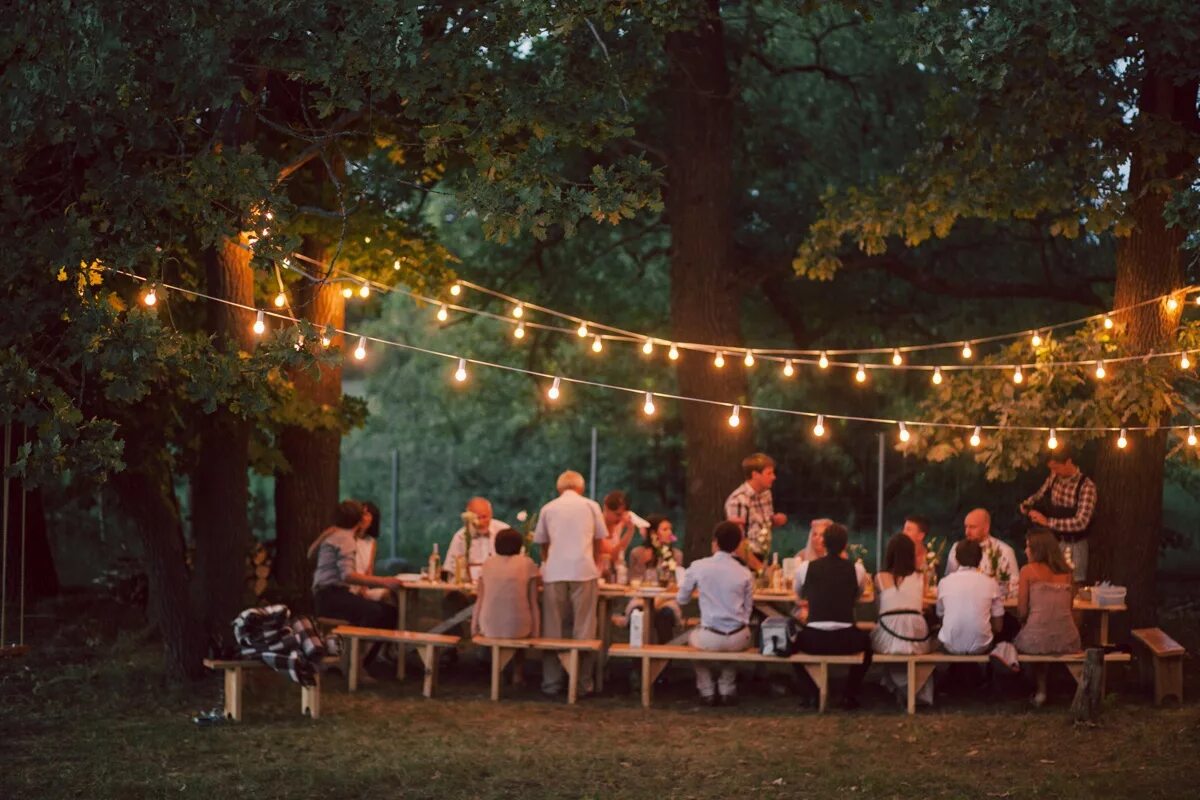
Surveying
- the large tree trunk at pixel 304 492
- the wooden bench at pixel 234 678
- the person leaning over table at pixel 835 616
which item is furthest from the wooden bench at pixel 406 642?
the person leaning over table at pixel 835 616

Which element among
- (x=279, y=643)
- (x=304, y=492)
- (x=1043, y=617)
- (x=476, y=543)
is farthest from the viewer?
(x=304, y=492)

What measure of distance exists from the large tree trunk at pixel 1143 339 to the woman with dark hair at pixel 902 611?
2.31 metres

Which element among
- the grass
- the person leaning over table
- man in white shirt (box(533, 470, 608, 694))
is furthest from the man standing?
the person leaning over table

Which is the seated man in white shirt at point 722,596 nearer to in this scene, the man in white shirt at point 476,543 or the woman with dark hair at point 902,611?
the woman with dark hair at point 902,611

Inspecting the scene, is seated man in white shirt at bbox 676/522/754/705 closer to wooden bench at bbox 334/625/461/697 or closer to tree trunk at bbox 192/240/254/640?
wooden bench at bbox 334/625/461/697

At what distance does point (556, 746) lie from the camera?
9758 mm

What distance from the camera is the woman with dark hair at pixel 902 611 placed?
1107 centimetres

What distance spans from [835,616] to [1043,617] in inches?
57.4

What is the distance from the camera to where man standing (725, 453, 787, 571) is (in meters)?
12.7

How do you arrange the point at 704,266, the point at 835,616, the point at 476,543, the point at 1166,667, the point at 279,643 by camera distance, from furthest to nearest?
1. the point at 704,266
2. the point at 476,543
3. the point at 1166,667
4. the point at 835,616
5. the point at 279,643

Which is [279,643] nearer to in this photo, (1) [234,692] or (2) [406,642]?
(1) [234,692]

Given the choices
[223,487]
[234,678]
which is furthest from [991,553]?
[223,487]

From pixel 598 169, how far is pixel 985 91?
488 centimetres

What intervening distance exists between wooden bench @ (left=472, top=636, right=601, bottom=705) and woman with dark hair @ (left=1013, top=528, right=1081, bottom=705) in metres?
2.95
